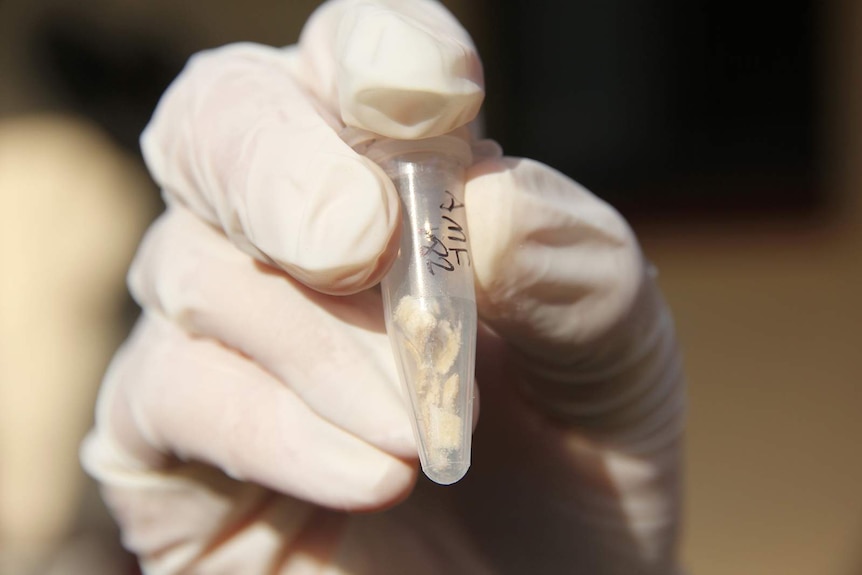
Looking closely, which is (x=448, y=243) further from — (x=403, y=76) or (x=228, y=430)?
(x=228, y=430)

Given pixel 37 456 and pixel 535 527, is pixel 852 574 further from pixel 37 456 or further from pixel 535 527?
pixel 37 456

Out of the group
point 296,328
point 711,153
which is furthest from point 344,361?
point 711,153

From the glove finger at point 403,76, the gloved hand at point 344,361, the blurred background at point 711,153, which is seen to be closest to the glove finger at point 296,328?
the gloved hand at point 344,361

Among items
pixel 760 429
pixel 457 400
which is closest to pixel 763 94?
pixel 760 429

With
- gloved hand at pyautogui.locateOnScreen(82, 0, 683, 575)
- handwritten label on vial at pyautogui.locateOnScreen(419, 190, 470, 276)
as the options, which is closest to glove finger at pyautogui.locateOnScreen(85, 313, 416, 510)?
gloved hand at pyautogui.locateOnScreen(82, 0, 683, 575)

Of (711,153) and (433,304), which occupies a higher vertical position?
(433,304)

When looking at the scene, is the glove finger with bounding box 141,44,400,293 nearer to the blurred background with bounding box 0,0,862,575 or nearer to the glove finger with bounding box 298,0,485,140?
the glove finger with bounding box 298,0,485,140
